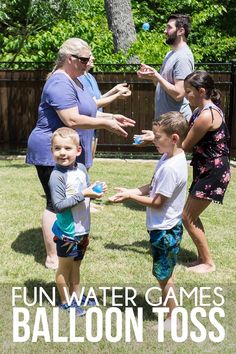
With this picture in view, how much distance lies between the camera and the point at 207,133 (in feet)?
14.2

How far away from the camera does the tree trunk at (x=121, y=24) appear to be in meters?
11.9

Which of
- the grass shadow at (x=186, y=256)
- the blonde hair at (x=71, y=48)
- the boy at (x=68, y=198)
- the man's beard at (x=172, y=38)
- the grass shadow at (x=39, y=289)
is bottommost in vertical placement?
the grass shadow at (x=186, y=256)

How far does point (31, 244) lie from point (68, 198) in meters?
1.85

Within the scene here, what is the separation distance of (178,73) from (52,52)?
6701 mm

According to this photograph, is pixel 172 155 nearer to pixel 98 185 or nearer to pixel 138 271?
pixel 98 185

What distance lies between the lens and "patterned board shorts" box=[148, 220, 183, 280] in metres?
3.42

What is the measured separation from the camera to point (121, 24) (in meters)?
11.9

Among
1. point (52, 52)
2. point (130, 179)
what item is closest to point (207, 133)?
point (130, 179)

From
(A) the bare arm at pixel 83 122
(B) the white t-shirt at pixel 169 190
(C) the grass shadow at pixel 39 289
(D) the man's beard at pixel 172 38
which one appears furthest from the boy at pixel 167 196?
(D) the man's beard at pixel 172 38

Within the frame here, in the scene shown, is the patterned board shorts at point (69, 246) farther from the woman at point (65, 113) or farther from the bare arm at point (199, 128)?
the bare arm at point (199, 128)

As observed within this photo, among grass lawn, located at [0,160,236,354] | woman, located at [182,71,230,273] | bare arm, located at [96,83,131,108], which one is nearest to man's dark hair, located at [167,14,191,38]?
bare arm, located at [96,83,131,108]

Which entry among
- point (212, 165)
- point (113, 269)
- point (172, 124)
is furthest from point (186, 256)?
point (172, 124)

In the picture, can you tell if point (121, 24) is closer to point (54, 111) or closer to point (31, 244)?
point (31, 244)

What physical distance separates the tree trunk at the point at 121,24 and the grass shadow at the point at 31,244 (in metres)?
7.26
